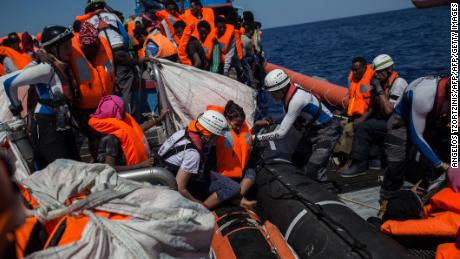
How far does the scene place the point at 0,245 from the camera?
69 cm

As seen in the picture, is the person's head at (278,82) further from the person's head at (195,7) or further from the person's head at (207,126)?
the person's head at (195,7)

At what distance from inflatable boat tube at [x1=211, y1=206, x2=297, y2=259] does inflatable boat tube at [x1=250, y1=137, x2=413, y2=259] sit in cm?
18

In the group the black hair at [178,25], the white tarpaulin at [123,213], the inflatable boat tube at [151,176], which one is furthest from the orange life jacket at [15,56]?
the white tarpaulin at [123,213]


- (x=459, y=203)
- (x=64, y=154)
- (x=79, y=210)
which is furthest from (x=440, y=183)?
(x=64, y=154)

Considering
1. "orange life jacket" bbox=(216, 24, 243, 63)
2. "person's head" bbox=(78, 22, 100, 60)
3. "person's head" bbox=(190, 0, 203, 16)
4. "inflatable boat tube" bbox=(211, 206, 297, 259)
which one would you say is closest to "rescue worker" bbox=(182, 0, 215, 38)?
"person's head" bbox=(190, 0, 203, 16)

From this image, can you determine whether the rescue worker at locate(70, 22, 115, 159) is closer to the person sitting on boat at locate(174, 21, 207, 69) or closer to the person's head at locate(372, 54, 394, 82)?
the person sitting on boat at locate(174, 21, 207, 69)

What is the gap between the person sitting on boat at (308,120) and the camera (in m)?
4.55

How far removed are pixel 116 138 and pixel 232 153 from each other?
1.36 metres

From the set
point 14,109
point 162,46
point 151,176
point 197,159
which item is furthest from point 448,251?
point 162,46

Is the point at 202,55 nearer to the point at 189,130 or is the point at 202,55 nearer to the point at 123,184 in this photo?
the point at 189,130

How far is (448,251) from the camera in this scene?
2566mm

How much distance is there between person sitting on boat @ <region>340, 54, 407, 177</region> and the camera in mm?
5395

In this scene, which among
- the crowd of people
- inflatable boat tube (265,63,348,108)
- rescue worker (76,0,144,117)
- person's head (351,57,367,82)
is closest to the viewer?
the crowd of people

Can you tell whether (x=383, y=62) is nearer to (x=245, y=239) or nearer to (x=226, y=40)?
(x=226, y=40)
